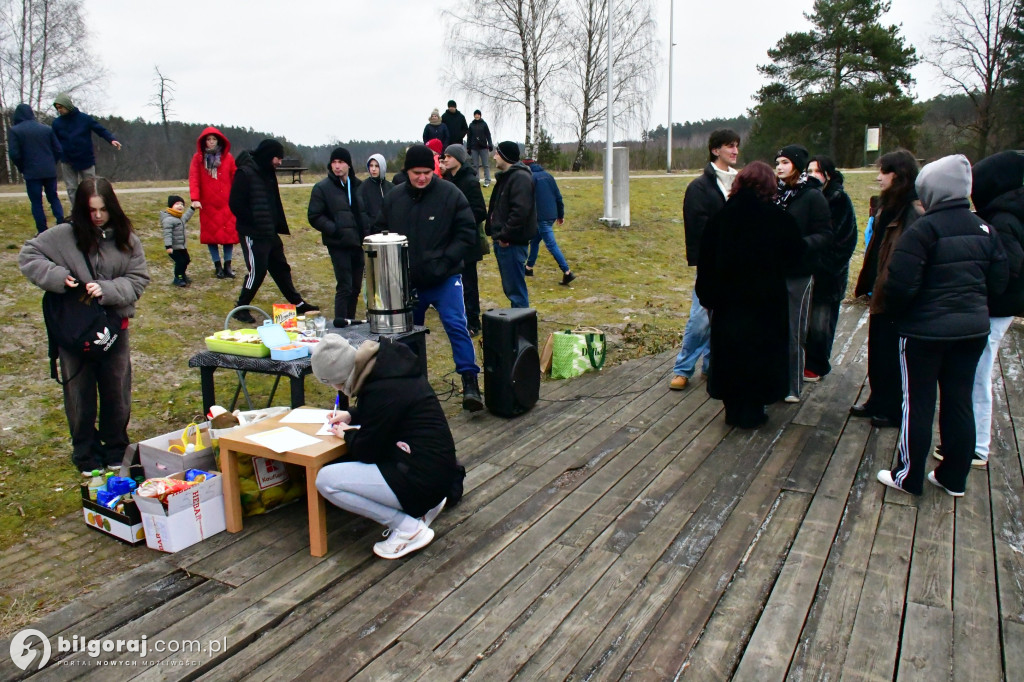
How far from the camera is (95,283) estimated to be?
4.08m

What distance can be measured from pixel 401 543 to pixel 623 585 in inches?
39.0

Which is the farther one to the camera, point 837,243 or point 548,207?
point 548,207

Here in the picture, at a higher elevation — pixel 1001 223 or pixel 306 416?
pixel 1001 223

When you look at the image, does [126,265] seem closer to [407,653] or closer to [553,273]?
[407,653]

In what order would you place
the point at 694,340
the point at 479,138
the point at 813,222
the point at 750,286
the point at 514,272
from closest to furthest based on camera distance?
the point at 750,286
the point at 813,222
the point at 694,340
the point at 514,272
the point at 479,138

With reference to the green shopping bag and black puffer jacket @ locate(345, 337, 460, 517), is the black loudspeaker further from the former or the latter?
black puffer jacket @ locate(345, 337, 460, 517)

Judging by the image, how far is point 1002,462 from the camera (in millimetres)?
4293

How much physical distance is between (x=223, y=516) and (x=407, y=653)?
1.47 meters

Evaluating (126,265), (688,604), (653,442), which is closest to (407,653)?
(688,604)

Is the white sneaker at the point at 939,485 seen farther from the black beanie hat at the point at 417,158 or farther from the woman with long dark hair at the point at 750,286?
the black beanie hat at the point at 417,158

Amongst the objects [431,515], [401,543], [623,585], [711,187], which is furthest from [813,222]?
[401,543]

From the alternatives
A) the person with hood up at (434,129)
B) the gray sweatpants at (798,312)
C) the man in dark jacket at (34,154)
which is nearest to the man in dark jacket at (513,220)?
the gray sweatpants at (798,312)

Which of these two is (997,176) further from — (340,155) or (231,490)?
(340,155)

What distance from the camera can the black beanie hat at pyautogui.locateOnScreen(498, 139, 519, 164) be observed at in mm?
6867
